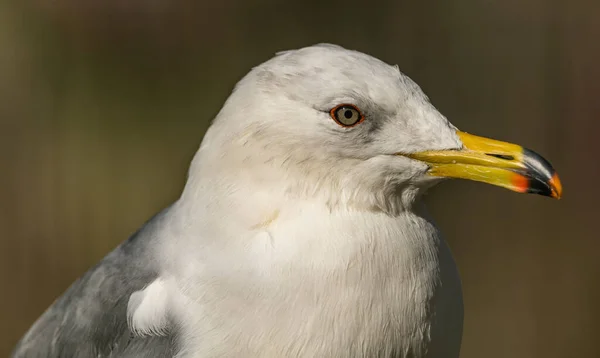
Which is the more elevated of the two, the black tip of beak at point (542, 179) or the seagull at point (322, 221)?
the black tip of beak at point (542, 179)

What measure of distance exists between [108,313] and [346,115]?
0.80m

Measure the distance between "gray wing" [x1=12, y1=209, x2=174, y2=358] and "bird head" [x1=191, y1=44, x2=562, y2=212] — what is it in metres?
0.41

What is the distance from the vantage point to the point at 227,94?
551cm

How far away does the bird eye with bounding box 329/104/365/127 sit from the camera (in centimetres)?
218

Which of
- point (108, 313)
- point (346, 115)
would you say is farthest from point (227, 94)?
point (346, 115)

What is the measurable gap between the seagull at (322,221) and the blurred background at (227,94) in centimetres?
296

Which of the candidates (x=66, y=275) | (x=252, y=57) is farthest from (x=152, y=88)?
(x=66, y=275)

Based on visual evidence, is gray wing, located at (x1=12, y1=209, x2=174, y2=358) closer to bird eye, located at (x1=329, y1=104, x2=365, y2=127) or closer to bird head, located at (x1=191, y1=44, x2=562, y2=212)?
bird head, located at (x1=191, y1=44, x2=562, y2=212)

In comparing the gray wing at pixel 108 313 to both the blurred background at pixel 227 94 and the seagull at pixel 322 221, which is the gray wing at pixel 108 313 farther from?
the blurred background at pixel 227 94

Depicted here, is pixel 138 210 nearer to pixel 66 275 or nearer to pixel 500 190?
pixel 66 275

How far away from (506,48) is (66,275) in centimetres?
285

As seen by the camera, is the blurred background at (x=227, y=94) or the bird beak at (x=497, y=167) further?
the blurred background at (x=227, y=94)

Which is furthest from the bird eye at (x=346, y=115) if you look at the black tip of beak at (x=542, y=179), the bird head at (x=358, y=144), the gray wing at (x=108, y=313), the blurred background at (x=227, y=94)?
the blurred background at (x=227, y=94)

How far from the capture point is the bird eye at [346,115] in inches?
85.9
